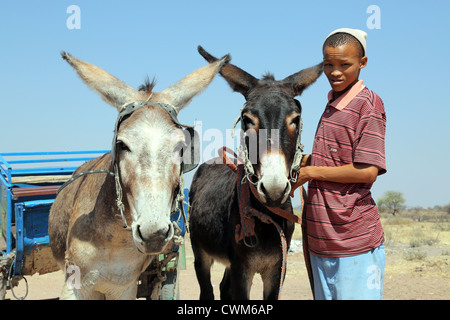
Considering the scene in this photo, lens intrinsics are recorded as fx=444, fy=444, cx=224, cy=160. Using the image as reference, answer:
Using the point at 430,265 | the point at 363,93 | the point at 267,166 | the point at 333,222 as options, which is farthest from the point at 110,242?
the point at 430,265

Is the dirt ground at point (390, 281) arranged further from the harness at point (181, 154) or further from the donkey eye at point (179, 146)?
the donkey eye at point (179, 146)

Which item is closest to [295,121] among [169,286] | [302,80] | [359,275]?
[302,80]

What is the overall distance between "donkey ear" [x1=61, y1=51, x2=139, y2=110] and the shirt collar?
1.50 meters

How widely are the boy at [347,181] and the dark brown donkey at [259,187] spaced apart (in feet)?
1.32

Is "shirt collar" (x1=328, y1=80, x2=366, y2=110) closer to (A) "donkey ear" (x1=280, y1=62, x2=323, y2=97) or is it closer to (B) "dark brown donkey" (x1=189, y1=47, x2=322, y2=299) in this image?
(B) "dark brown donkey" (x1=189, y1=47, x2=322, y2=299)

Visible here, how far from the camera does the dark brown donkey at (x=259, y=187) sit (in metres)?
3.38

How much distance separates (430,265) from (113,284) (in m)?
10.6

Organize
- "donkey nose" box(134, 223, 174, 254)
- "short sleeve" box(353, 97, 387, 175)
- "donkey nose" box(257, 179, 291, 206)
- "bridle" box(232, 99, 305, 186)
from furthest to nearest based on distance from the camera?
"bridle" box(232, 99, 305, 186) < "donkey nose" box(257, 179, 291, 206) < "short sleeve" box(353, 97, 387, 175) < "donkey nose" box(134, 223, 174, 254)

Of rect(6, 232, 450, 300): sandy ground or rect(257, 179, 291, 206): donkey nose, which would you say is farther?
rect(6, 232, 450, 300): sandy ground

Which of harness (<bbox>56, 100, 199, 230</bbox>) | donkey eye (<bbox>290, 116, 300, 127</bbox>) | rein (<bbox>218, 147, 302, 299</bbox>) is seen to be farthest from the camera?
rein (<bbox>218, 147, 302, 299</bbox>)

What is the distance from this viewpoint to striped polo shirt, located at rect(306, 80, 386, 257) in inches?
110

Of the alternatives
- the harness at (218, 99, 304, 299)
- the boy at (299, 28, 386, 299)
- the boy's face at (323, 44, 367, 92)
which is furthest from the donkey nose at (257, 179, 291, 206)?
the boy's face at (323, 44, 367, 92)

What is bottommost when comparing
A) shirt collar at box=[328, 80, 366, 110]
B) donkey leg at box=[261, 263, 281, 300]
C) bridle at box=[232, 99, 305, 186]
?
donkey leg at box=[261, 263, 281, 300]

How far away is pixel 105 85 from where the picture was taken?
339 cm
